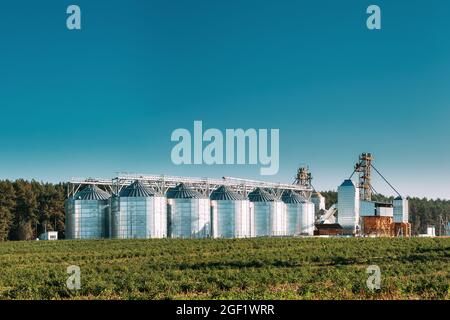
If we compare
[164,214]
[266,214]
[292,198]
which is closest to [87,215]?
[164,214]

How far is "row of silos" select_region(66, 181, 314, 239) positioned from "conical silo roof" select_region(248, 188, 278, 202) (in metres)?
0.82

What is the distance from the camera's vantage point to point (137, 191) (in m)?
84.2

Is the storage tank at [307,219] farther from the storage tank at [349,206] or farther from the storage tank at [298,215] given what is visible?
the storage tank at [349,206]

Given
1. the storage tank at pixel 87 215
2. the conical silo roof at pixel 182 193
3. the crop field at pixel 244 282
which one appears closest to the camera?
the crop field at pixel 244 282

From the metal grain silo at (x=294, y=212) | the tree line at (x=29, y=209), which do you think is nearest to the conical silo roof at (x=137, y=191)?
the metal grain silo at (x=294, y=212)

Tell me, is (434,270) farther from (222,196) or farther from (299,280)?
(222,196)

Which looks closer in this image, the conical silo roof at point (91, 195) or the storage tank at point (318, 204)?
the conical silo roof at point (91, 195)

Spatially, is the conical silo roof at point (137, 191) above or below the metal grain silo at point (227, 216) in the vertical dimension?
above

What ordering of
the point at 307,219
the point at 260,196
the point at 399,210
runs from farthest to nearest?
the point at 307,219 < the point at 399,210 < the point at 260,196

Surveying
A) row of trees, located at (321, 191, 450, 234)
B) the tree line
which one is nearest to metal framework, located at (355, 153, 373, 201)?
the tree line

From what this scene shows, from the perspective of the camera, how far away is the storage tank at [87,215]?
8681 centimetres

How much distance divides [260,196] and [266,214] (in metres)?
3.15

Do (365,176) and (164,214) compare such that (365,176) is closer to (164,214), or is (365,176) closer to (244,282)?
(164,214)
